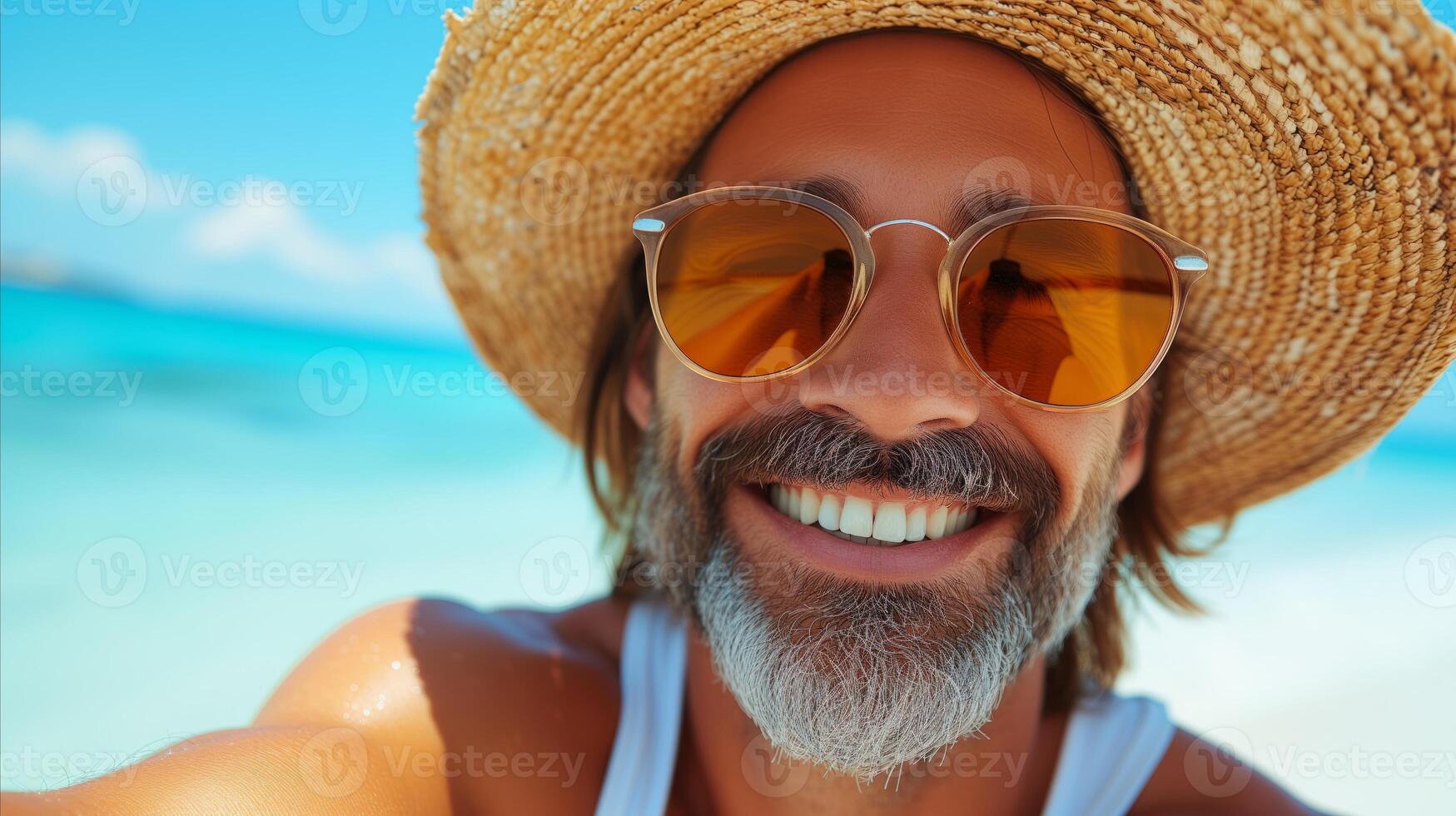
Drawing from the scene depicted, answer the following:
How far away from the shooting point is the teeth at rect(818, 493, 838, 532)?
1.45 metres

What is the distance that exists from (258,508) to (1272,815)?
23.8ft

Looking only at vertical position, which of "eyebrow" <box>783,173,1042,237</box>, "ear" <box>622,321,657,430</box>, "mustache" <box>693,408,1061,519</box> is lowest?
"mustache" <box>693,408,1061,519</box>

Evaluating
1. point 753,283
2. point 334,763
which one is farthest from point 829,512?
point 334,763

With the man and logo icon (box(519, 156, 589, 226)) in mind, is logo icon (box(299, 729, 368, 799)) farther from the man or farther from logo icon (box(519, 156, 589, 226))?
logo icon (box(519, 156, 589, 226))

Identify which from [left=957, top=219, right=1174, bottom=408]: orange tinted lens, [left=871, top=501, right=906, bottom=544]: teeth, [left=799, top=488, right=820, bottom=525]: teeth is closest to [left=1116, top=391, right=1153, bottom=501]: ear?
[left=957, top=219, right=1174, bottom=408]: orange tinted lens

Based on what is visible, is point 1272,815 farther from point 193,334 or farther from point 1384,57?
point 193,334

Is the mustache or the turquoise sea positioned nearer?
the mustache

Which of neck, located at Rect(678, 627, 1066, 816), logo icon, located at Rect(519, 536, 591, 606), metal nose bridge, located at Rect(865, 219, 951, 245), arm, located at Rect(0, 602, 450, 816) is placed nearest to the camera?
arm, located at Rect(0, 602, 450, 816)

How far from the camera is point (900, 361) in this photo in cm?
132

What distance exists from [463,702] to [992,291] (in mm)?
1175

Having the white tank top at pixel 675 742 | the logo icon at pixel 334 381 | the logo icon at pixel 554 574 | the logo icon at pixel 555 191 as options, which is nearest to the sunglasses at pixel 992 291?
the logo icon at pixel 555 191

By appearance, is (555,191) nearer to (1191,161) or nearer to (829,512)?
(829,512)

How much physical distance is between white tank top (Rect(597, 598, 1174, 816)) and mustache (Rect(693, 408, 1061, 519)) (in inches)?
20.6

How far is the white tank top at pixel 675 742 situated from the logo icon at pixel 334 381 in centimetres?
935
